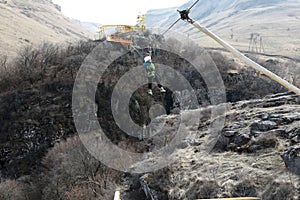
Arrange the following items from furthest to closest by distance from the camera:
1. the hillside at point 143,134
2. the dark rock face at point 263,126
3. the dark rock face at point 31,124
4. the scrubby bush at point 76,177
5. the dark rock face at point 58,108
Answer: the dark rock face at point 58,108
the dark rock face at point 31,124
the scrubby bush at point 76,177
the dark rock face at point 263,126
the hillside at point 143,134

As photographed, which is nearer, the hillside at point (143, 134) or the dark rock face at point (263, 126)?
the hillside at point (143, 134)

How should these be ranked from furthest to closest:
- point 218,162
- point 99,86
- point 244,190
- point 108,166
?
point 99,86 < point 108,166 < point 218,162 < point 244,190

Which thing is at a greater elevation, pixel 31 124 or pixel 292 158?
pixel 292 158

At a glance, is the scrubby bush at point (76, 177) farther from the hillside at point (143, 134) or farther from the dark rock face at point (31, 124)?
the dark rock face at point (31, 124)

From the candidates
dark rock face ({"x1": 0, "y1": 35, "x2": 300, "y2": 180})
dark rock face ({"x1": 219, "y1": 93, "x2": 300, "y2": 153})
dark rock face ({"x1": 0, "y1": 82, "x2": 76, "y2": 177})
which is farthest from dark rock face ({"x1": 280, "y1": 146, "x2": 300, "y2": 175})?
dark rock face ({"x1": 0, "y1": 82, "x2": 76, "y2": 177})

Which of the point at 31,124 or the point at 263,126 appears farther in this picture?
the point at 31,124

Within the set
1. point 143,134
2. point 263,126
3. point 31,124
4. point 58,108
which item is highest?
point 263,126

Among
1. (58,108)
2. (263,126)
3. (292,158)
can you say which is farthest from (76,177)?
(58,108)

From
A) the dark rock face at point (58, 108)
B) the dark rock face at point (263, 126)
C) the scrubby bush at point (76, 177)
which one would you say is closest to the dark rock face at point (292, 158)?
the dark rock face at point (263, 126)

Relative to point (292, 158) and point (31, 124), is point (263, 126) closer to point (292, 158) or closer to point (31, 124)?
point (292, 158)

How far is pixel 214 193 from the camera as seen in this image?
18078 mm

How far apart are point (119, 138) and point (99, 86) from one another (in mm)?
11985

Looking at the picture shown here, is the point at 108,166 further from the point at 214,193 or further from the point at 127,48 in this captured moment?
the point at 127,48

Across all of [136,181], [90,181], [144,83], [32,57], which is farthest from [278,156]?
[32,57]
